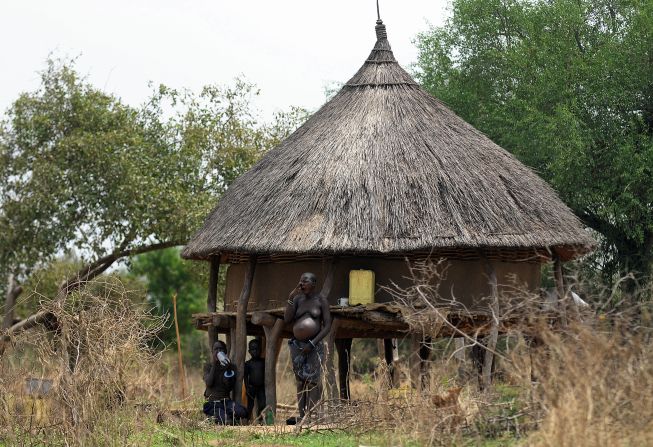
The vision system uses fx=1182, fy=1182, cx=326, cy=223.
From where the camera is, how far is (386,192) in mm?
12930

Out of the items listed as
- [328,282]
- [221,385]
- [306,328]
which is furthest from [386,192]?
[221,385]

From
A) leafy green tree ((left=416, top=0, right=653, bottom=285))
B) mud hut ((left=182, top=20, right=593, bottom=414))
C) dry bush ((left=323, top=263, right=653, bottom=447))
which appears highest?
leafy green tree ((left=416, top=0, right=653, bottom=285))

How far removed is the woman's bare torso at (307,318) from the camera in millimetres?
12289

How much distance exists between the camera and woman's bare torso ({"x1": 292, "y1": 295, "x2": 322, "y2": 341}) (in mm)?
12289

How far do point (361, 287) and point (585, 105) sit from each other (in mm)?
6827

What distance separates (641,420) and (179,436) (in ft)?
14.7

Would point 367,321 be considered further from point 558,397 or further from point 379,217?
point 558,397

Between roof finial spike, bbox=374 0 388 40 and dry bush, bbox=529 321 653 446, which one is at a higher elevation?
roof finial spike, bbox=374 0 388 40

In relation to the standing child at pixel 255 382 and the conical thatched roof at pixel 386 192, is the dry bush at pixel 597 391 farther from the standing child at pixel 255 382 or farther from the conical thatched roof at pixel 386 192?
the standing child at pixel 255 382

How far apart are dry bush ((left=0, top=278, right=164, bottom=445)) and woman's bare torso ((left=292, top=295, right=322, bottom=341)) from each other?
265 cm

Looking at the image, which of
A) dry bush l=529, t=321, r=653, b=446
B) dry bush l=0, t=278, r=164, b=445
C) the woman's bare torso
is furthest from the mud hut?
dry bush l=529, t=321, r=653, b=446

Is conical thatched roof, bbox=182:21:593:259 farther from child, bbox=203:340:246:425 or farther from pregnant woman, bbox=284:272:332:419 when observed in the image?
child, bbox=203:340:246:425

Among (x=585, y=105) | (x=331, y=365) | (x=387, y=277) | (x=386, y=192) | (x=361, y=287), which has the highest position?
(x=585, y=105)

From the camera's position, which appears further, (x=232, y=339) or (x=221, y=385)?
(x=232, y=339)
